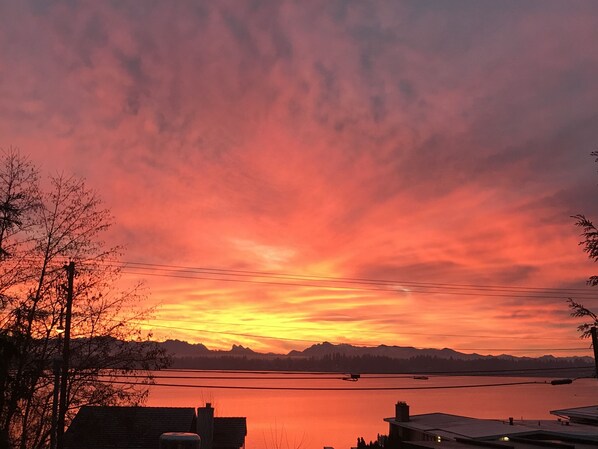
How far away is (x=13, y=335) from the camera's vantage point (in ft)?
70.1

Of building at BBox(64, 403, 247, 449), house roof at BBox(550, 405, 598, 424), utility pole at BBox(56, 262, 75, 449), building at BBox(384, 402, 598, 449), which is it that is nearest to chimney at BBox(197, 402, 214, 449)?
building at BBox(64, 403, 247, 449)

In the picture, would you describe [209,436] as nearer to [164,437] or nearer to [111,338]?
[164,437]

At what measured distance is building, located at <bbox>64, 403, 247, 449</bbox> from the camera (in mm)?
36188

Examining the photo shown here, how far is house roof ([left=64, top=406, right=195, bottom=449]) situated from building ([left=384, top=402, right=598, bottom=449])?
58.5ft

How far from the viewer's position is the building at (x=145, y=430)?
36.2 metres

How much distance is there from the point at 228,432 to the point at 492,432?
2126 centimetres

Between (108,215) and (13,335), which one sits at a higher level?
(108,215)

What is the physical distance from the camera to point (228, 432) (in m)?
41.9

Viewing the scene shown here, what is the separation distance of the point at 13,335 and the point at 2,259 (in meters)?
3.68

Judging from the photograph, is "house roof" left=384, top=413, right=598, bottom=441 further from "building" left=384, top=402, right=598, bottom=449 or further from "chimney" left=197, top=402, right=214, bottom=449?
"chimney" left=197, top=402, right=214, bottom=449

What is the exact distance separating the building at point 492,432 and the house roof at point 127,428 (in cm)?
1784

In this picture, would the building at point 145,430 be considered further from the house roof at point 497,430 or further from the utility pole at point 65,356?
the house roof at point 497,430

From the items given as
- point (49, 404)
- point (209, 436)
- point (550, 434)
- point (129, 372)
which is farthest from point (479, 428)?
point (49, 404)

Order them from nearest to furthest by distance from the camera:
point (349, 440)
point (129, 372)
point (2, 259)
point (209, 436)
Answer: point (2, 259), point (129, 372), point (209, 436), point (349, 440)
